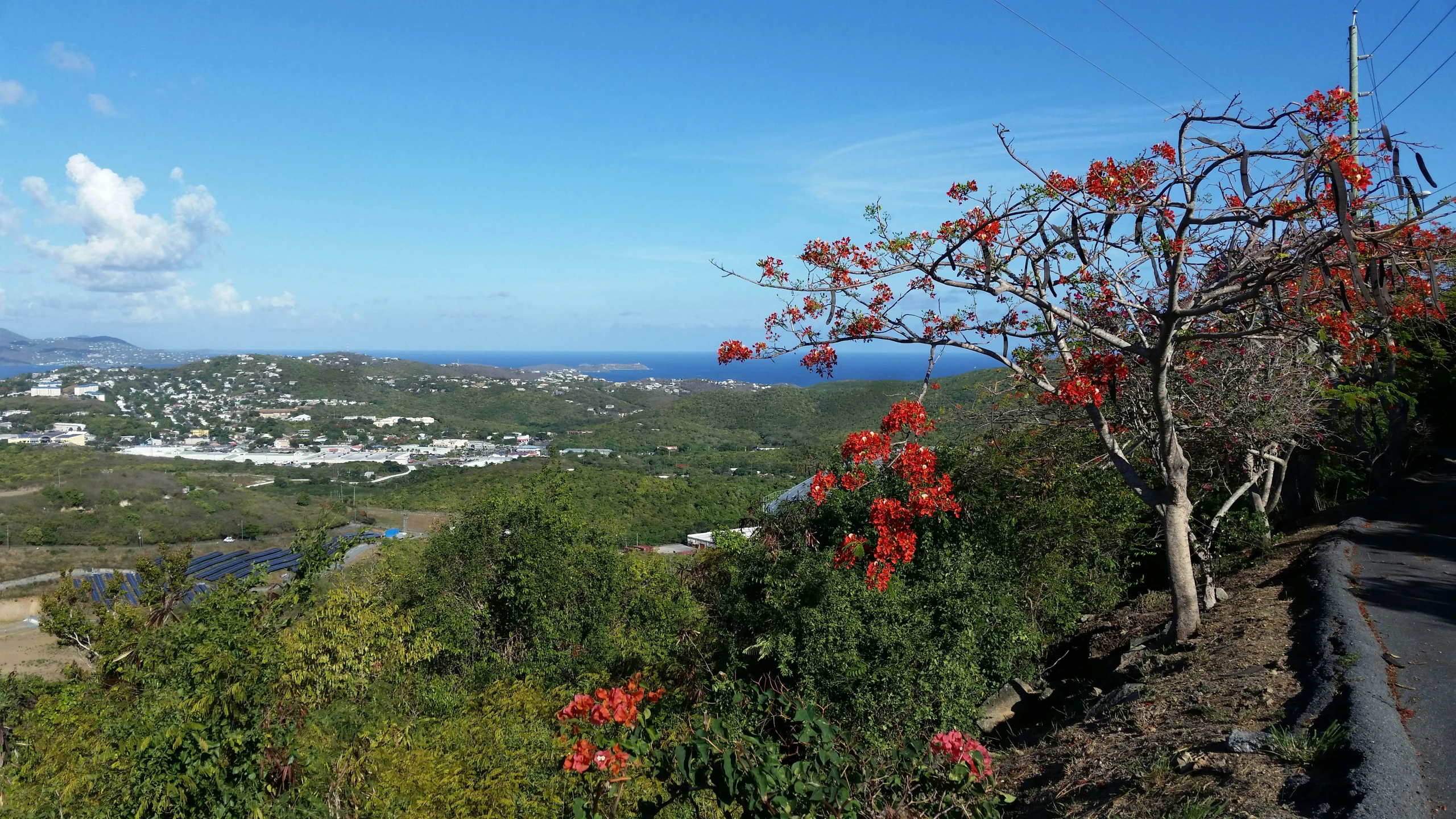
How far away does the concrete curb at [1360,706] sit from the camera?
3.72 m

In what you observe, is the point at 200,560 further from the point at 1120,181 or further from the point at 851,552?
the point at 1120,181

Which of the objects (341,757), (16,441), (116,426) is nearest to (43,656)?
(341,757)

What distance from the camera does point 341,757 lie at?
657 cm

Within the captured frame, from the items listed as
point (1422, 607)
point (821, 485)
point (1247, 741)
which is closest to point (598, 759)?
Result: point (1247, 741)

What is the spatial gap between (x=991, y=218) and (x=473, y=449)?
69814 millimetres

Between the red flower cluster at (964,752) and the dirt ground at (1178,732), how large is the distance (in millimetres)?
1210

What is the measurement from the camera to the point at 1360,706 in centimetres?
466

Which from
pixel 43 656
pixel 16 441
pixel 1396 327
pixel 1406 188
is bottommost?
pixel 43 656

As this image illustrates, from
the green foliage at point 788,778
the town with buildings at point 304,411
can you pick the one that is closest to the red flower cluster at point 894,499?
the green foliage at point 788,778

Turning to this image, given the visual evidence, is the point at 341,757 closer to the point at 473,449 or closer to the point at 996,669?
the point at 996,669

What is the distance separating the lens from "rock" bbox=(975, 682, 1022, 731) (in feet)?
26.2

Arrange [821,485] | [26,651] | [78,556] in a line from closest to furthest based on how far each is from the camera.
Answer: [821,485], [26,651], [78,556]

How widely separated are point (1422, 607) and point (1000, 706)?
3.82m

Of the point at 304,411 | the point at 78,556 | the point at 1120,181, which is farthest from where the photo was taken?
the point at 304,411
